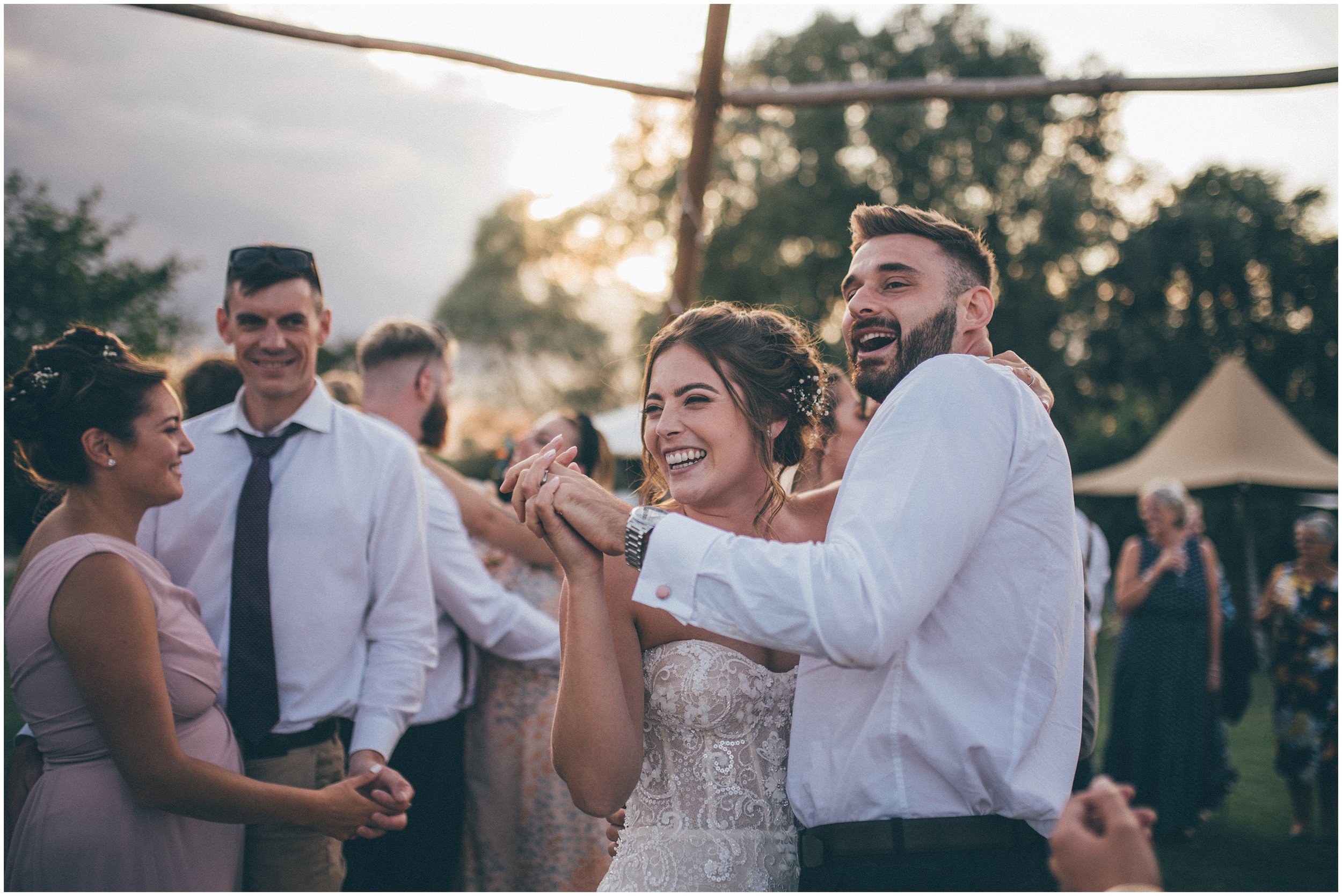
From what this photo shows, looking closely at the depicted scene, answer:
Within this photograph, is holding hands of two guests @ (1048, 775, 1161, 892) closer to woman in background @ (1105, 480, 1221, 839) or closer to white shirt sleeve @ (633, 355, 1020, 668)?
white shirt sleeve @ (633, 355, 1020, 668)

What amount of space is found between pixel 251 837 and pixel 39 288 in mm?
2037

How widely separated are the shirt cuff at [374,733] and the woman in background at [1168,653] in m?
5.75

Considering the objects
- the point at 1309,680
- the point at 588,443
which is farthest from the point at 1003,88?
the point at 1309,680

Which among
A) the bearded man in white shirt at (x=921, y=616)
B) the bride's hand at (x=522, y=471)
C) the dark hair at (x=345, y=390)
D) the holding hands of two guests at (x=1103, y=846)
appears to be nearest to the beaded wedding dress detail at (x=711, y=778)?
the bearded man in white shirt at (x=921, y=616)

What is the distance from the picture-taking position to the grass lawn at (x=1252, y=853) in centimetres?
535

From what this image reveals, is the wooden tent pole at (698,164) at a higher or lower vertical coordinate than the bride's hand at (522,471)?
higher

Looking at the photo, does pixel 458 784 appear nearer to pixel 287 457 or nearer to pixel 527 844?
pixel 527 844

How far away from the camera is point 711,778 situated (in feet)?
6.71

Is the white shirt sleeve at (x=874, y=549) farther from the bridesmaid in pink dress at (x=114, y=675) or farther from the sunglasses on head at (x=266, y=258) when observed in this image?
the sunglasses on head at (x=266, y=258)

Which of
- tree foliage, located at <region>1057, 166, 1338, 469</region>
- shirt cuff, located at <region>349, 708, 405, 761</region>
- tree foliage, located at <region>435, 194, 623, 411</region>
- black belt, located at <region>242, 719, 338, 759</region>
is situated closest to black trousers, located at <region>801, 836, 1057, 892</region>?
shirt cuff, located at <region>349, 708, 405, 761</region>

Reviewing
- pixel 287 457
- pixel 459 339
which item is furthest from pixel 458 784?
pixel 459 339

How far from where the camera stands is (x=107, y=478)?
2336 mm

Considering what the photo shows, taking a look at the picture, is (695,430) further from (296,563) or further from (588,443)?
(588,443)

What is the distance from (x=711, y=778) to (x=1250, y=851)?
571 cm
